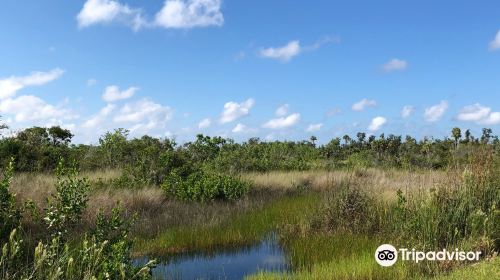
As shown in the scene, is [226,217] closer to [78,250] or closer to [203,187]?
[203,187]

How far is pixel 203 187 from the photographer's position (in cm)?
1642

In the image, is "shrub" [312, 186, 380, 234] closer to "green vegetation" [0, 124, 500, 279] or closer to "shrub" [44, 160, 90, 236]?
"green vegetation" [0, 124, 500, 279]

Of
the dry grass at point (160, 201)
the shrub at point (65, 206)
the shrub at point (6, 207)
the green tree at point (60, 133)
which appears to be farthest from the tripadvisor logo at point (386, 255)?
the green tree at point (60, 133)

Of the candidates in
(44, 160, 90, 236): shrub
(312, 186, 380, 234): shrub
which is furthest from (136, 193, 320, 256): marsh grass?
(44, 160, 90, 236): shrub

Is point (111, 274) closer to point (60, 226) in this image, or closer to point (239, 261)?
point (60, 226)

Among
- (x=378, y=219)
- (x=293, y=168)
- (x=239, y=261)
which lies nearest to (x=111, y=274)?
(x=239, y=261)

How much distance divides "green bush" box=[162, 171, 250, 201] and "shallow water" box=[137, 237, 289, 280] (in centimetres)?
507

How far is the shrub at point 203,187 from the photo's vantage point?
1619cm

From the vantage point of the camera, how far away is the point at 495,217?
9.58 m

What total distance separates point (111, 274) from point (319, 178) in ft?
55.4

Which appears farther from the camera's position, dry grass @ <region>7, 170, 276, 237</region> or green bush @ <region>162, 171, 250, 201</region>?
green bush @ <region>162, 171, 250, 201</region>

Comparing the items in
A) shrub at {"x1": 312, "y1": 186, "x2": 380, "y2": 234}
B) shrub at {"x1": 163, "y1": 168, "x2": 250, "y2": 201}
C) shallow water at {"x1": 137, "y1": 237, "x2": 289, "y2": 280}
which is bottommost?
shallow water at {"x1": 137, "y1": 237, "x2": 289, "y2": 280}

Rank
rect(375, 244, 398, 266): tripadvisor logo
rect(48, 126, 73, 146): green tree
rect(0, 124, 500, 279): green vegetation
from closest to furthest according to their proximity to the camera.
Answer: rect(0, 124, 500, 279): green vegetation → rect(375, 244, 398, 266): tripadvisor logo → rect(48, 126, 73, 146): green tree

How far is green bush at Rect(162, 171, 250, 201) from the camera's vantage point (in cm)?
1619
